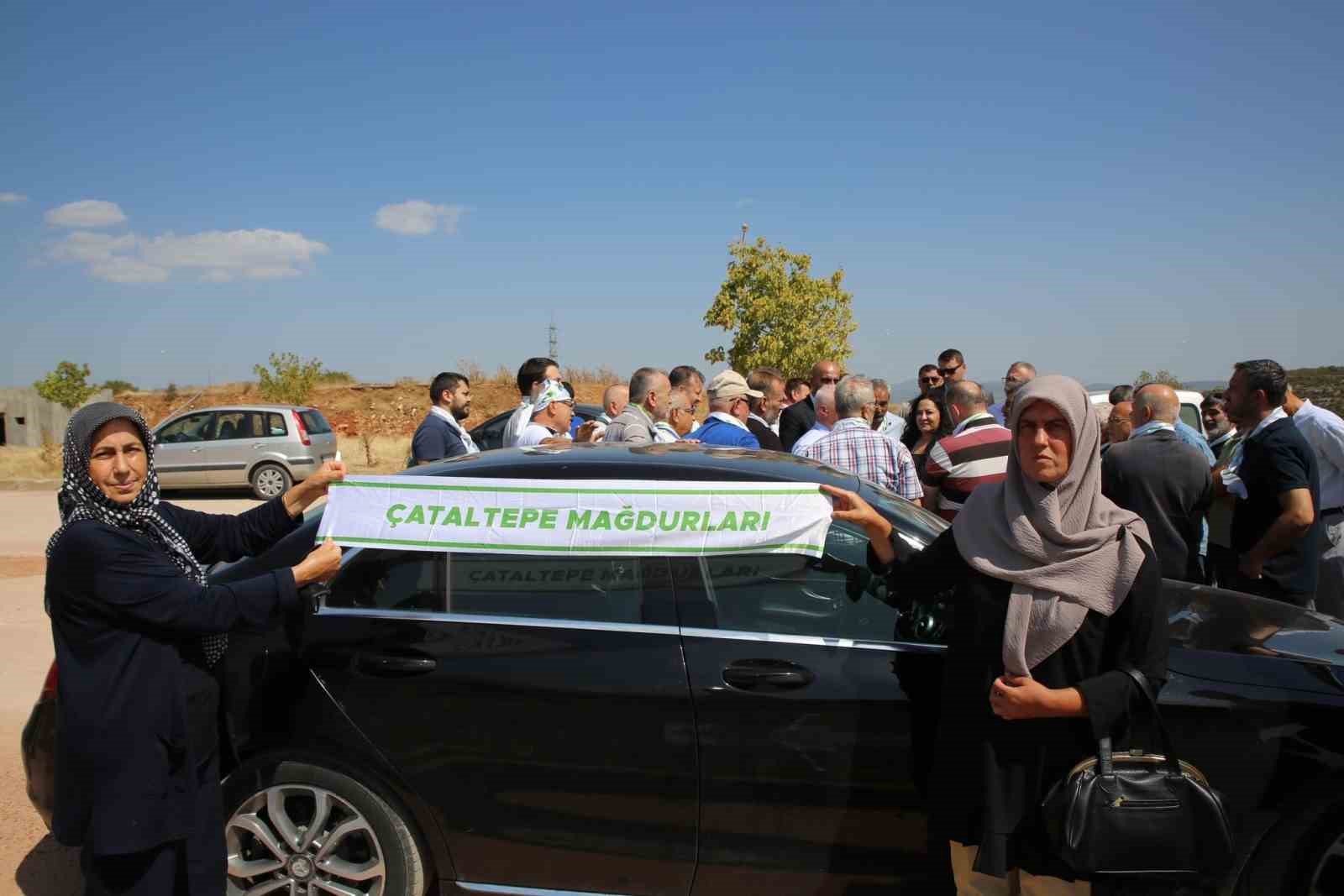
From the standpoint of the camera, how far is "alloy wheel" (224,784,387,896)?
2895 millimetres

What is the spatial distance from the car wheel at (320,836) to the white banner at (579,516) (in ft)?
2.59

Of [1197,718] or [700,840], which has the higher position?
[1197,718]

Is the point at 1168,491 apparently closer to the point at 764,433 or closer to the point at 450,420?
the point at 764,433

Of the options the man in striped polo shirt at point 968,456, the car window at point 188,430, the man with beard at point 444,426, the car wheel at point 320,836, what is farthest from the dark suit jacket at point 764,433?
the car window at point 188,430

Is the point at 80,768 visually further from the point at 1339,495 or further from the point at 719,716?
the point at 1339,495

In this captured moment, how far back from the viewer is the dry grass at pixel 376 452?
22.8 metres

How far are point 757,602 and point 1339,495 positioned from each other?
4.16 meters

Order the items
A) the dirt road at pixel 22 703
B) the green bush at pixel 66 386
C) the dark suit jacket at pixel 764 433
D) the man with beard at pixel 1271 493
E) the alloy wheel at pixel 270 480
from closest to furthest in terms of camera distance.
→ the dirt road at pixel 22 703
the man with beard at pixel 1271 493
the dark suit jacket at pixel 764 433
the alloy wheel at pixel 270 480
the green bush at pixel 66 386

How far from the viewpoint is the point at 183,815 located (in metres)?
2.50

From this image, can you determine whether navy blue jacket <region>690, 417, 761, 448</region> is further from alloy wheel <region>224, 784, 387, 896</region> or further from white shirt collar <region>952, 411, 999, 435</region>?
alloy wheel <region>224, 784, 387, 896</region>

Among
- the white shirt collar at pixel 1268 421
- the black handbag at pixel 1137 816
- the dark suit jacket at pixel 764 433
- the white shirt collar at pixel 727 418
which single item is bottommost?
the black handbag at pixel 1137 816

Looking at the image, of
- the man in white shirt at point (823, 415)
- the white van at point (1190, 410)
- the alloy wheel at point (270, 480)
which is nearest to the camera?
the man in white shirt at point (823, 415)

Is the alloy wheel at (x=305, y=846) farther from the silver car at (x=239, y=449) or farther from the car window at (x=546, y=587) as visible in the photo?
the silver car at (x=239, y=449)

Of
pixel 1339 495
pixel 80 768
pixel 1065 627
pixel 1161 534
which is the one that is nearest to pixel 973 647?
pixel 1065 627
